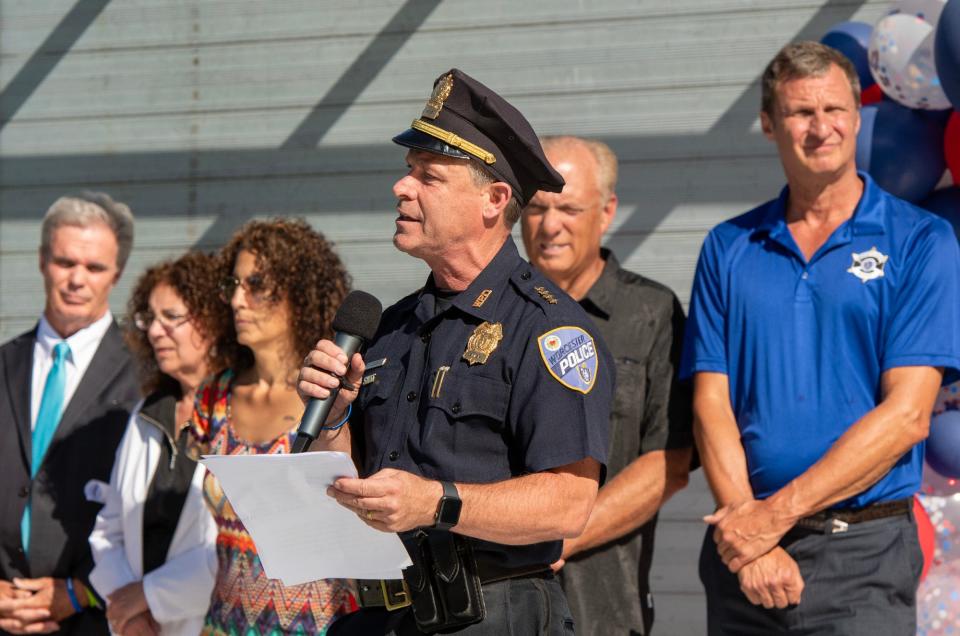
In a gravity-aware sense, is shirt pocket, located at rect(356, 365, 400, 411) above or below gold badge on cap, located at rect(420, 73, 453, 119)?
below

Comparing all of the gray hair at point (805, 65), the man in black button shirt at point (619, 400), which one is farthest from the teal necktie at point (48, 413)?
the gray hair at point (805, 65)

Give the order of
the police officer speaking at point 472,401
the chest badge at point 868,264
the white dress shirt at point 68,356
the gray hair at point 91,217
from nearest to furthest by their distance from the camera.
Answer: the police officer speaking at point 472,401
the chest badge at point 868,264
the white dress shirt at point 68,356
the gray hair at point 91,217

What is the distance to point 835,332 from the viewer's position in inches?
128

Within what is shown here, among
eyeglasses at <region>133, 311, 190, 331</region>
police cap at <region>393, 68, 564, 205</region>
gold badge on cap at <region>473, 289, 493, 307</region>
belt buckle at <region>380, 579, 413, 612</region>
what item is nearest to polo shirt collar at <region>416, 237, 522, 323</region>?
gold badge on cap at <region>473, 289, 493, 307</region>

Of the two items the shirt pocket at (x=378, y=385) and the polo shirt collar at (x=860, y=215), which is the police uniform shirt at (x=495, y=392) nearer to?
the shirt pocket at (x=378, y=385)

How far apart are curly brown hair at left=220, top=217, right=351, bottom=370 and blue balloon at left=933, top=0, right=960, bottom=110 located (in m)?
1.77

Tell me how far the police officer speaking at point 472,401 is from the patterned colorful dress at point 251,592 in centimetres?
94

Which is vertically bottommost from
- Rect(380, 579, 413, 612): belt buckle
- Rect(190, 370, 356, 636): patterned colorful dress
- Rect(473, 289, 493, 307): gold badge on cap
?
Rect(190, 370, 356, 636): patterned colorful dress

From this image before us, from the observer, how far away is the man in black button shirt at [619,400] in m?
3.51

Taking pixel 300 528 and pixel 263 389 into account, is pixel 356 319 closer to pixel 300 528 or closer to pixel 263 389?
pixel 300 528

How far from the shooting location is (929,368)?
3188 mm

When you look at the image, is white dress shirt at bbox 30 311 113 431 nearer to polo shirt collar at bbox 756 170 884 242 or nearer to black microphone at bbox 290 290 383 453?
black microphone at bbox 290 290 383 453

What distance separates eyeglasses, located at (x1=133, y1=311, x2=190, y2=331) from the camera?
13.5ft

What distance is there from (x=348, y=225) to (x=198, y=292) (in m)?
A: 1.11
